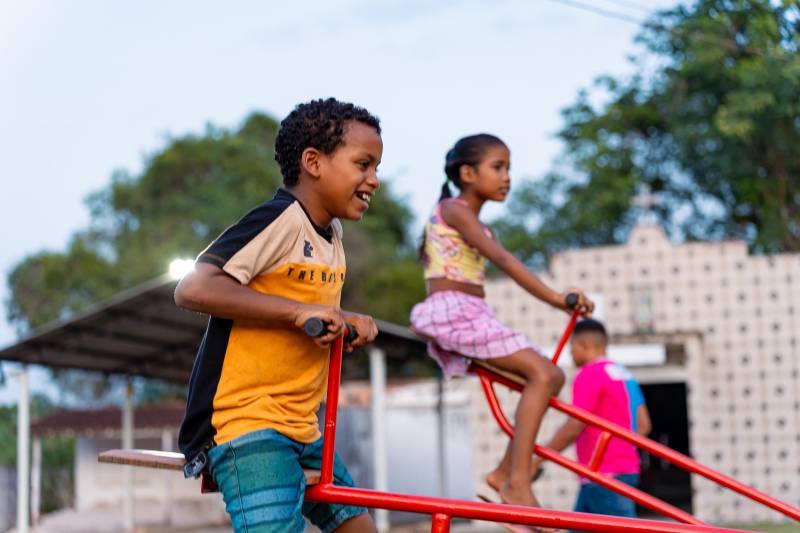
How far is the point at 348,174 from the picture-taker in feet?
10.8

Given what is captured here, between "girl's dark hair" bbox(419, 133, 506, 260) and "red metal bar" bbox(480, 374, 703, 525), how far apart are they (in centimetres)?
70

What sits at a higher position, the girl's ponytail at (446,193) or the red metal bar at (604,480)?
the girl's ponytail at (446,193)

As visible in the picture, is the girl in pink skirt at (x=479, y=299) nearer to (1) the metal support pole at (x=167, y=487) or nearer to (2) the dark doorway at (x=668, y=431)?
(2) the dark doorway at (x=668, y=431)

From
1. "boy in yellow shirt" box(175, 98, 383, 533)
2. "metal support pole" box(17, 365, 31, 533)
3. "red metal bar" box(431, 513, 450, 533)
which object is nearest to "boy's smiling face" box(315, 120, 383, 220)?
"boy in yellow shirt" box(175, 98, 383, 533)

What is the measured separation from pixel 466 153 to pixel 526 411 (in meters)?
1.11

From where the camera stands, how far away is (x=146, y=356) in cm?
1725

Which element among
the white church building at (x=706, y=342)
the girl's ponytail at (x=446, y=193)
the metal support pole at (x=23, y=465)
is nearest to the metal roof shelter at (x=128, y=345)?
the metal support pole at (x=23, y=465)

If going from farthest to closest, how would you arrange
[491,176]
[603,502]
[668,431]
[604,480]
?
[668,431], [603,502], [491,176], [604,480]

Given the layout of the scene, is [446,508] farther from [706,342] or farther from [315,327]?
[706,342]

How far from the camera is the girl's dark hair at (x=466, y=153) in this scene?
15.9 ft

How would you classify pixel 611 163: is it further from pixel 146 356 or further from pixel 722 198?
pixel 146 356

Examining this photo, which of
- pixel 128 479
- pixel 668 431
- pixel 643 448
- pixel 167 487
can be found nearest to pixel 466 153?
pixel 643 448

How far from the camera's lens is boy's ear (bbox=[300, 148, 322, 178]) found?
331 cm

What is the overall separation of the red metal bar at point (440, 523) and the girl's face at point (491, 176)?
79.7 inches
